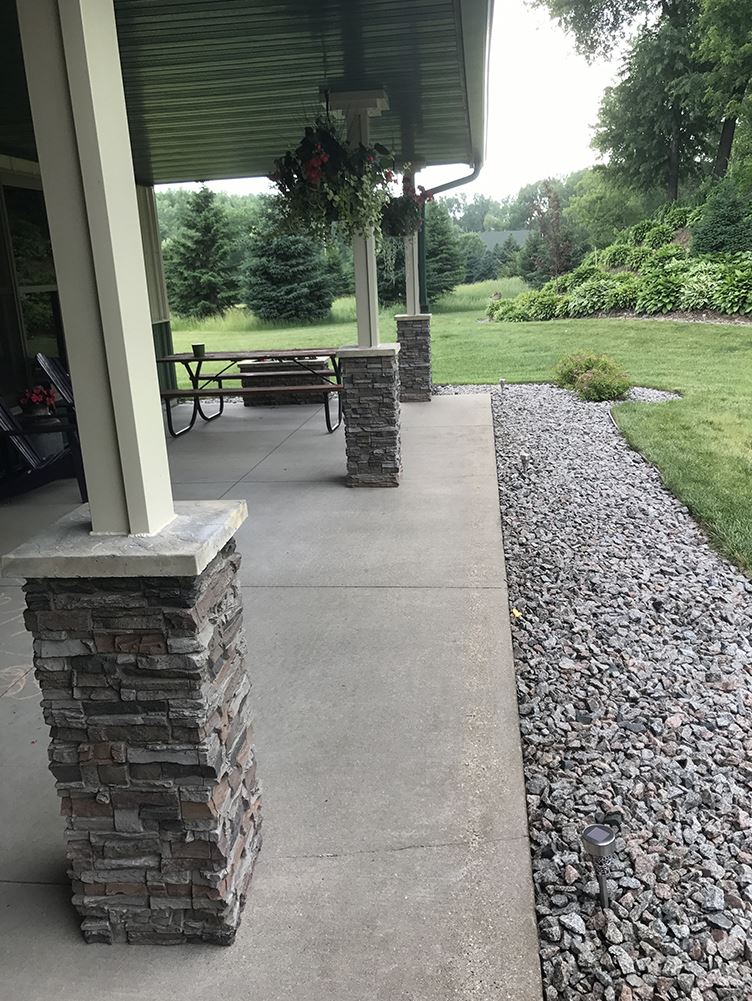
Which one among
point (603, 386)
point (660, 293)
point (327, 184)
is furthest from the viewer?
point (660, 293)

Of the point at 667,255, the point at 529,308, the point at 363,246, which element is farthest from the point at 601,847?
the point at 667,255

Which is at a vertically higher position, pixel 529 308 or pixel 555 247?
pixel 555 247

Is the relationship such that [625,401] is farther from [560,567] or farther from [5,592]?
[5,592]

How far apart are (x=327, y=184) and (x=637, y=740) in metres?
3.40

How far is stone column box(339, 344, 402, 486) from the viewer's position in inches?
215

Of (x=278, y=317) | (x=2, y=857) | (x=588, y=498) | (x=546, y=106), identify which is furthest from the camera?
(x=546, y=106)

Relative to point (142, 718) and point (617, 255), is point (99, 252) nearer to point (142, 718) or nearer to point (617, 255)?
point (142, 718)

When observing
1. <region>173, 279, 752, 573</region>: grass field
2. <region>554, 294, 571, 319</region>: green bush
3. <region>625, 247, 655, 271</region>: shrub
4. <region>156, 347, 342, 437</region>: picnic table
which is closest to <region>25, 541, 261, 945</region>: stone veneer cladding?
<region>173, 279, 752, 573</region>: grass field

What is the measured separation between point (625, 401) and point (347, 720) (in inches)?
300

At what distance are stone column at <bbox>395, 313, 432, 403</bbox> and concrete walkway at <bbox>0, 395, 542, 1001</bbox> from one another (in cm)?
452

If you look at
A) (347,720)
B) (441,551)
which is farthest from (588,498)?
(347,720)

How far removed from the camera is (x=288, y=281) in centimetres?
2091

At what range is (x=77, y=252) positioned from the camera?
5.27 ft

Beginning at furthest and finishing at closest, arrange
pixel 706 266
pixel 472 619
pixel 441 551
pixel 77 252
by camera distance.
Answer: pixel 706 266 → pixel 441 551 → pixel 472 619 → pixel 77 252
